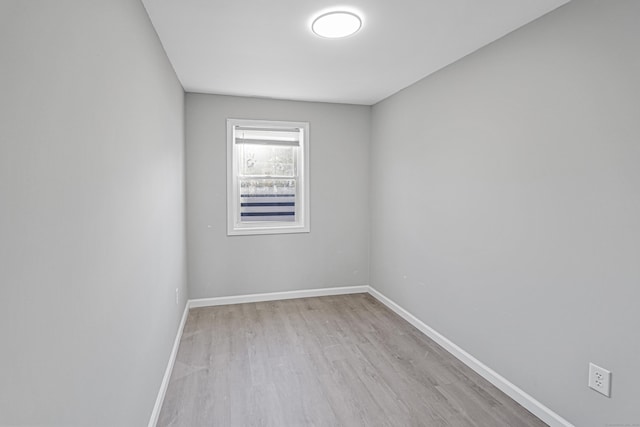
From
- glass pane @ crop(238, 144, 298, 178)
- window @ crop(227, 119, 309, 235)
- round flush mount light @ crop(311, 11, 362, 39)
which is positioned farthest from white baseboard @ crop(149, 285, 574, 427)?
round flush mount light @ crop(311, 11, 362, 39)

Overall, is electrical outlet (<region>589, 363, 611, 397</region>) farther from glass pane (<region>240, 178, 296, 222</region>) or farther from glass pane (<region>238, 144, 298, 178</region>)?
glass pane (<region>238, 144, 298, 178</region>)

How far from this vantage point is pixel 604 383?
1761 millimetres

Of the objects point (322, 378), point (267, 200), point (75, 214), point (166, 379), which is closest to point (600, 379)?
point (322, 378)

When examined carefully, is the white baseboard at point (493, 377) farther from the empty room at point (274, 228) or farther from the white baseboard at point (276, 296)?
the white baseboard at point (276, 296)

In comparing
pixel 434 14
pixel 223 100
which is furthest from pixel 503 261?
pixel 223 100

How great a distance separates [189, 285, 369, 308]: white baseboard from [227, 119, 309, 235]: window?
2.54 ft

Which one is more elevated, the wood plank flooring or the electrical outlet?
the electrical outlet

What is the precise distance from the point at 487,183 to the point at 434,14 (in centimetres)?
121

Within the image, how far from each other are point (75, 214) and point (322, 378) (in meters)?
2.09

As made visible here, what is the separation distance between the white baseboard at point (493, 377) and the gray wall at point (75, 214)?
2.27 m

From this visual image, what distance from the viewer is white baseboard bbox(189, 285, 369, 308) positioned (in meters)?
4.00

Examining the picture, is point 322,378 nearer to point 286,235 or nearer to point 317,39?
point 286,235

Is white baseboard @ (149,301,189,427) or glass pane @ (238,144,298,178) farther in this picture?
glass pane @ (238,144,298,178)

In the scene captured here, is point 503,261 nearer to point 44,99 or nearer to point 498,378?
point 498,378
